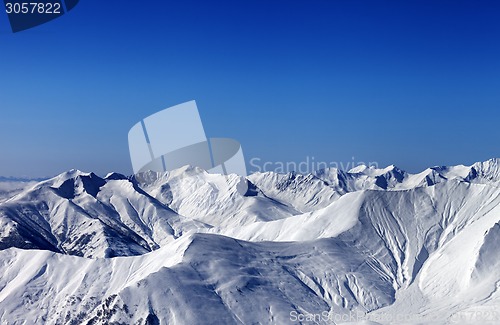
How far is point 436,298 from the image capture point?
178 metres

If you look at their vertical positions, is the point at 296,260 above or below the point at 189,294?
below

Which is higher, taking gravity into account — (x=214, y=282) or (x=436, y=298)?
(x=214, y=282)

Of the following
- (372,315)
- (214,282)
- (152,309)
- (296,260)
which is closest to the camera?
(152,309)

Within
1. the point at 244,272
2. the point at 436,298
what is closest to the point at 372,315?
the point at 436,298

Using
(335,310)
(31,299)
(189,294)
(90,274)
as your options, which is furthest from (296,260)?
(31,299)

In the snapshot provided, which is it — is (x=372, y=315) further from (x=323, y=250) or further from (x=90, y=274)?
(x=90, y=274)

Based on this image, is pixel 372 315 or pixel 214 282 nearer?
pixel 214 282

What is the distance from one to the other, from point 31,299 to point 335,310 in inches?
3939

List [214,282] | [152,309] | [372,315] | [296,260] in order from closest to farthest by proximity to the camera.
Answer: [152,309], [214,282], [372,315], [296,260]

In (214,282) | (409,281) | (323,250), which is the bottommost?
(409,281)

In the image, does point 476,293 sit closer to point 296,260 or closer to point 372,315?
point 372,315

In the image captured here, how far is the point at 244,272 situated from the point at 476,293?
224 ft

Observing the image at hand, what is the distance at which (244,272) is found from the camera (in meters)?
168

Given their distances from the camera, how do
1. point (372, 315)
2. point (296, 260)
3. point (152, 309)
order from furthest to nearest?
point (296, 260) → point (372, 315) → point (152, 309)
